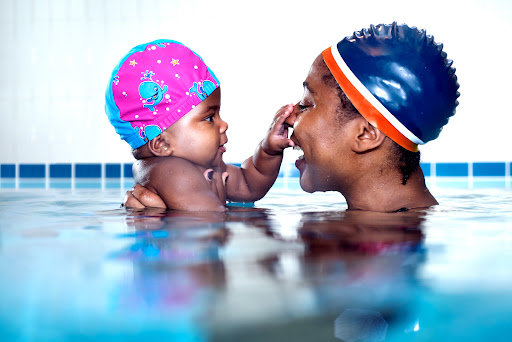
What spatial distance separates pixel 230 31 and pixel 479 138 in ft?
11.2

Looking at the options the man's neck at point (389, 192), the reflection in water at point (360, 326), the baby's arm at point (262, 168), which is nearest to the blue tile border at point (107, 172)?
the baby's arm at point (262, 168)

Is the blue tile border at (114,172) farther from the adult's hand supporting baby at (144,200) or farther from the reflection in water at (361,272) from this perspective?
the reflection in water at (361,272)

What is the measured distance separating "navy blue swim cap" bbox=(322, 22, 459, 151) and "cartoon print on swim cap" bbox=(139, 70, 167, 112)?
0.81 metres

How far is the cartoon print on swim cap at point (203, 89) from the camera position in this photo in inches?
96.2

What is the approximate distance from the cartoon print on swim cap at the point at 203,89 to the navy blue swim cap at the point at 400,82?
654mm

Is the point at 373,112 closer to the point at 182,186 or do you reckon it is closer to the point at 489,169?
the point at 182,186

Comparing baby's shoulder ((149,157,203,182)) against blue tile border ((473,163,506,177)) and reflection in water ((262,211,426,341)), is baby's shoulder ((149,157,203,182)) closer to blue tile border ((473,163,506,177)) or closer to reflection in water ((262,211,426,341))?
reflection in water ((262,211,426,341))

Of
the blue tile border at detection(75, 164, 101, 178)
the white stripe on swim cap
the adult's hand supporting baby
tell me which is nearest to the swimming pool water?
the white stripe on swim cap

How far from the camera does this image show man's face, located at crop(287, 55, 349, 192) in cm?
218

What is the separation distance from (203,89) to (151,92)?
0.24m

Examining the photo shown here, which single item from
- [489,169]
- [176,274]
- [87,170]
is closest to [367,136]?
[176,274]

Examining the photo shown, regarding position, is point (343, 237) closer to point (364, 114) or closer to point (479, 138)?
point (364, 114)

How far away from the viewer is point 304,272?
0.85 metres

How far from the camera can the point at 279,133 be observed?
2.52 metres
